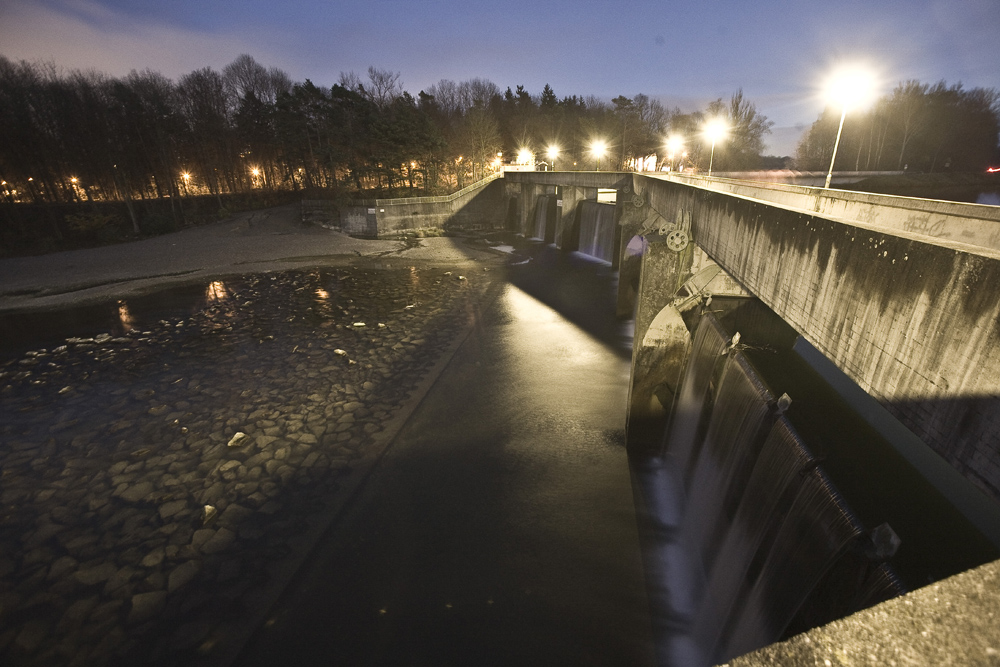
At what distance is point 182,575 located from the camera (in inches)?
342

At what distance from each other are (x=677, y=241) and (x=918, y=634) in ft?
40.3

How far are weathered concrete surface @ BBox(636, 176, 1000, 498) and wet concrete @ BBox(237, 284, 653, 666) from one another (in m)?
6.35

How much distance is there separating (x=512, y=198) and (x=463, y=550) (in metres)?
44.7

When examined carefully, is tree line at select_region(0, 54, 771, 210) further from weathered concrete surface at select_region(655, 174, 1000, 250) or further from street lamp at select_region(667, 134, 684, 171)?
weathered concrete surface at select_region(655, 174, 1000, 250)

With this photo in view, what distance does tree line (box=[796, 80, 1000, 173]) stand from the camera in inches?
2190

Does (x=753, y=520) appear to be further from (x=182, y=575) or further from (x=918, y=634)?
(x=182, y=575)

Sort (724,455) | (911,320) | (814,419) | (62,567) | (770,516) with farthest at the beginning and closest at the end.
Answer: (814,419)
(724,455)
(62,567)
(770,516)
(911,320)

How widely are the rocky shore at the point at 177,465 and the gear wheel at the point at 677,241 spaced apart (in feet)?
32.7

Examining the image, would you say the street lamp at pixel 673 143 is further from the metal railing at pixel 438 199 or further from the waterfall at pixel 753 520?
the waterfall at pixel 753 520

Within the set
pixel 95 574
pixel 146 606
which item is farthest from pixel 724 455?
pixel 95 574

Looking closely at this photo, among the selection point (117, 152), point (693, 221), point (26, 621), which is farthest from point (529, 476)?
point (117, 152)

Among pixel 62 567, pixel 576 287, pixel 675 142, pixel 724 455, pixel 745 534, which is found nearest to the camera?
pixel 745 534

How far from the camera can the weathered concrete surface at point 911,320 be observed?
11.4 feet

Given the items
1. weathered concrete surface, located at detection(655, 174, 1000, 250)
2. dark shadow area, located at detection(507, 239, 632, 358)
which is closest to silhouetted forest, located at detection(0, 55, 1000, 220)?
dark shadow area, located at detection(507, 239, 632, 358)
